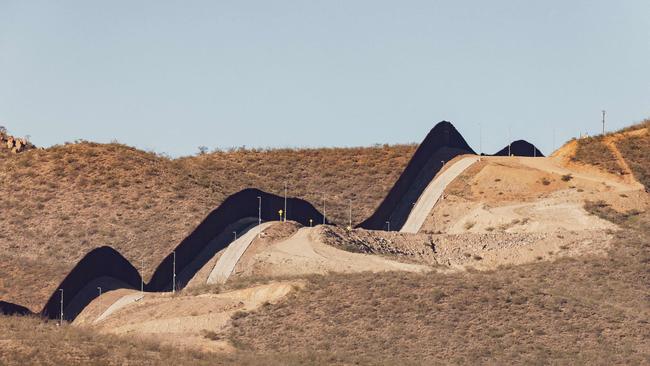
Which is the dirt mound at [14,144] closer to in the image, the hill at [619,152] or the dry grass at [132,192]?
the dry grass at [132,192]

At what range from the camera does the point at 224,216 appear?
298 feet

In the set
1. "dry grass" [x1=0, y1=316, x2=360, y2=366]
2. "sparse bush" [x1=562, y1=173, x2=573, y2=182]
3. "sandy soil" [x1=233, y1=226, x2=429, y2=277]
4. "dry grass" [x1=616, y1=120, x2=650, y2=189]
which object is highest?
"dry grass" [x1=616, y1=120, x2=650, y2=189]

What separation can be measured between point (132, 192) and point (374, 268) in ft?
82.8

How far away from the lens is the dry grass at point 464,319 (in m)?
→ 61.7

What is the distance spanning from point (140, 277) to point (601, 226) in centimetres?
2961

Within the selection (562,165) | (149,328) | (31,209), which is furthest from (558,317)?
(31,209)

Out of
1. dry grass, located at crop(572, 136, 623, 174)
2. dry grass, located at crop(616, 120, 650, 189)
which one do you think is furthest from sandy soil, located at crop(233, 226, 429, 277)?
dry grass, located at crop(572, 136, 623, 174)

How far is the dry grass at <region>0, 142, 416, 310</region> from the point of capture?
86062 millimetres

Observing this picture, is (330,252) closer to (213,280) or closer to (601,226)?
(213,280)

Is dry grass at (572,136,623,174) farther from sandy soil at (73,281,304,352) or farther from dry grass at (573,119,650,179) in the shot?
sandy soil at (73,281,304,352)

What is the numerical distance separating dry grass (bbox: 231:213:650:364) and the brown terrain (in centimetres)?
13

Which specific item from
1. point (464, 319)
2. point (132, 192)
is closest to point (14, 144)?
point (132, 192)

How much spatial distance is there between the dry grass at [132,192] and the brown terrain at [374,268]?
8.0 inches

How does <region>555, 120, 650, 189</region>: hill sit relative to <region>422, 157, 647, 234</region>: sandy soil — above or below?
above
